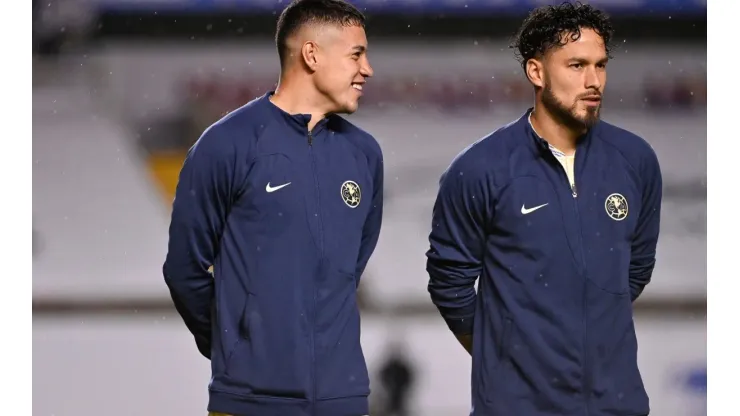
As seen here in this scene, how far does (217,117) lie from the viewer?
4.86 metres

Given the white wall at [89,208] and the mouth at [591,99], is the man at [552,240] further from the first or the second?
the white wall at [89,208]

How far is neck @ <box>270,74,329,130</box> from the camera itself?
2.91 m

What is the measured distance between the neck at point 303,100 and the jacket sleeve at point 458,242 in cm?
33

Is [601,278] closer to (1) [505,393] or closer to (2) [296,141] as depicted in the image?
(1) [505,393]

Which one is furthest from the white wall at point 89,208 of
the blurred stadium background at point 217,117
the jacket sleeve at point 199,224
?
the jacket sleeve at point 199,224

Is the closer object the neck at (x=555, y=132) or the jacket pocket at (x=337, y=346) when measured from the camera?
the jacket pocket at (x=337, y=346)

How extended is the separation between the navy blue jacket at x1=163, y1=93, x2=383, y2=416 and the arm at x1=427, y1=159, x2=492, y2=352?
0.21 m

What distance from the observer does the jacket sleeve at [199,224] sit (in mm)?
2840

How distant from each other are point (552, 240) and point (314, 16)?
0.69m

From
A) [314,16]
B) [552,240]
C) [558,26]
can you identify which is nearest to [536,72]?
[558,26]

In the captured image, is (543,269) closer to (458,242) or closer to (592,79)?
(458,242)
